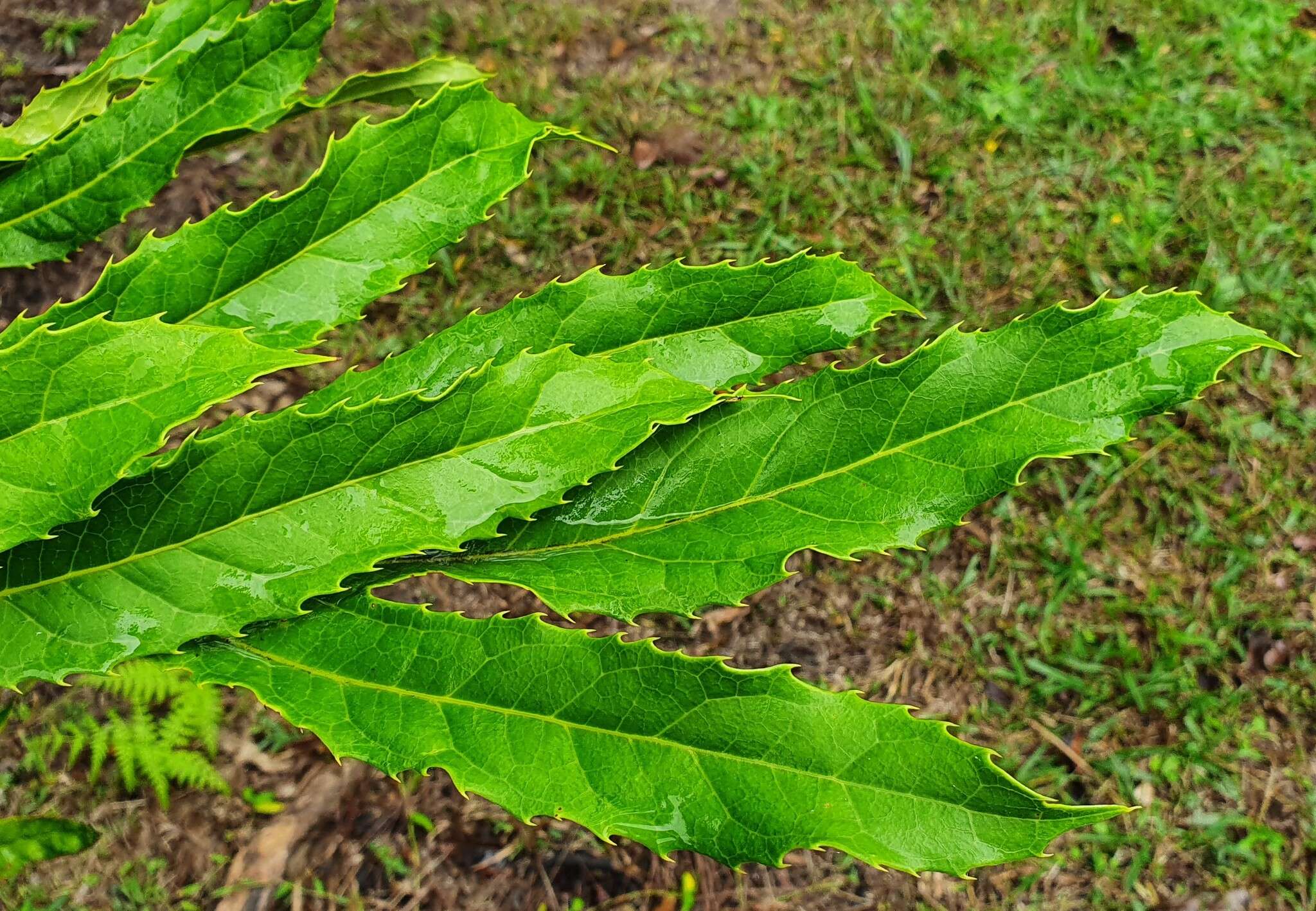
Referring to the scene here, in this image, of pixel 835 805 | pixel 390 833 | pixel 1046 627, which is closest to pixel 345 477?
pixel 835 805

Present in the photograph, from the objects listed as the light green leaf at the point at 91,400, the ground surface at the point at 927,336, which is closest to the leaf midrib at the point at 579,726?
the light green leaf at the point at 91,400

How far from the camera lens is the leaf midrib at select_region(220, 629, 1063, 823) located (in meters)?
0.84

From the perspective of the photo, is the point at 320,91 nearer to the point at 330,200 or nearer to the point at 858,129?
the point at 858,129

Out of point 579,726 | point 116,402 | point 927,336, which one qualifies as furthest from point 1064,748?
point 116,402

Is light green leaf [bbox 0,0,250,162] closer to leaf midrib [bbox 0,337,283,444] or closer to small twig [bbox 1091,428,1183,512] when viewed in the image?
leaf midrib [bbox 0,337,283,444]

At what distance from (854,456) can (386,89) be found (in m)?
0.87

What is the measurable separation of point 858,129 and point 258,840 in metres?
3.42

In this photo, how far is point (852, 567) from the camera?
3316 millimetres

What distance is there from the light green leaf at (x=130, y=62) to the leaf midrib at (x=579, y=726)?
0.70 metres

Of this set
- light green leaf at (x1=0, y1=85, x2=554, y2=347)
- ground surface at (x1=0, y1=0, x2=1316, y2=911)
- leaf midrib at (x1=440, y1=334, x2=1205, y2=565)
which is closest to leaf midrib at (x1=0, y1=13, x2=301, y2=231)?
light green leaf at (x1=0, y1=85, x2=554, y2=347)

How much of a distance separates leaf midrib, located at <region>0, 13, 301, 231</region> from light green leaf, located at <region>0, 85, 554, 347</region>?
0.43 feet

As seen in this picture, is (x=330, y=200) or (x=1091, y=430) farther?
(x=330, y=200)

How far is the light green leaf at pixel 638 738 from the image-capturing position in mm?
835

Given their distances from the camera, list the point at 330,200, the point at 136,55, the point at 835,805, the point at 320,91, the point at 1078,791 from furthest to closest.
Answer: the point at 320,91 → the point at 1078,791 → the point at 136,55 → the point at 330,200 → the point at 835,805
